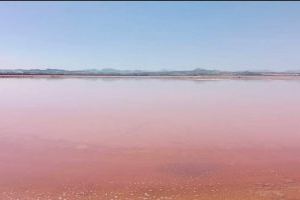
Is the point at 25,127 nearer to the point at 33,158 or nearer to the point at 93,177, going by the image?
the point at 33,158

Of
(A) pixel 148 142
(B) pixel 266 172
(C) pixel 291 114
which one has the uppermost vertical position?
(C) pixel 291 114

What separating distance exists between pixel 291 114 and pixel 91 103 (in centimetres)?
1115

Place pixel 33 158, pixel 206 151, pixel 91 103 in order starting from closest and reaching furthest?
pixel 33 158 < pixel 206 151 < pixel 91 103

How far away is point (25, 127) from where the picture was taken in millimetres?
15312

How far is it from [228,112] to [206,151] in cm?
864

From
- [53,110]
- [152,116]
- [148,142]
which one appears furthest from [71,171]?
[53,110]

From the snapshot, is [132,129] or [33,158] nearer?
[33,158]

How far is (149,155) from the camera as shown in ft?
36.2

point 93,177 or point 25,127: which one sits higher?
point 25,127

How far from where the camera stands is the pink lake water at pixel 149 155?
331 inches

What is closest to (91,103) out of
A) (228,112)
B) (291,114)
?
(228,112)

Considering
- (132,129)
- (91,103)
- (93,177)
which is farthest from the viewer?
(91,103)

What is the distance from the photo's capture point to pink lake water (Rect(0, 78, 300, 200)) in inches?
331

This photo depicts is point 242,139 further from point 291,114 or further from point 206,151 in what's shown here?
point 291,114
